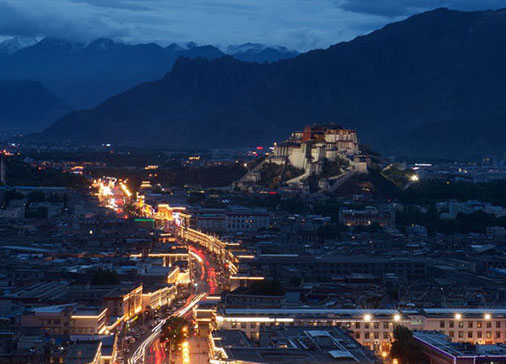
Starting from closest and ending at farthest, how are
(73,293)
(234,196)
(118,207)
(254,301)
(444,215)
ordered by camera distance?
(254,301)
(73,293)
(444,215)
(118,207)
(234,196)

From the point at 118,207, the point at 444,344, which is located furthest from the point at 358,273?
the point at 118,207

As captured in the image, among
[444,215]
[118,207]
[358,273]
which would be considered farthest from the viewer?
[118,207]

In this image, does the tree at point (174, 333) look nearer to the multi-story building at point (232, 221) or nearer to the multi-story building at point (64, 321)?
the multi-story building at point (64, 321)

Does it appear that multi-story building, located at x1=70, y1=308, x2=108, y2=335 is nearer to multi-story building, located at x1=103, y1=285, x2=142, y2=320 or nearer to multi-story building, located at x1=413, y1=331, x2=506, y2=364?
multi-story building, located at x1=103, y1=285, x2=142, y2=320

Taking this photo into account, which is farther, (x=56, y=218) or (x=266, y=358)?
(x=56, y=218)

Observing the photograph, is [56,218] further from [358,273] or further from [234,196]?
[358,273]

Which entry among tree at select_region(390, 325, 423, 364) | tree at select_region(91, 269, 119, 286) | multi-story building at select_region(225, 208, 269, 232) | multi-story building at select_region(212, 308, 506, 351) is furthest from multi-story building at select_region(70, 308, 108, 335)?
multi-story building at select_region(225, 208, 269, 232)

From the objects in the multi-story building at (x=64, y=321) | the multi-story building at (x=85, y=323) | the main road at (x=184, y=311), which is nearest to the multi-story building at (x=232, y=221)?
the main road at (x=184, y=311)
